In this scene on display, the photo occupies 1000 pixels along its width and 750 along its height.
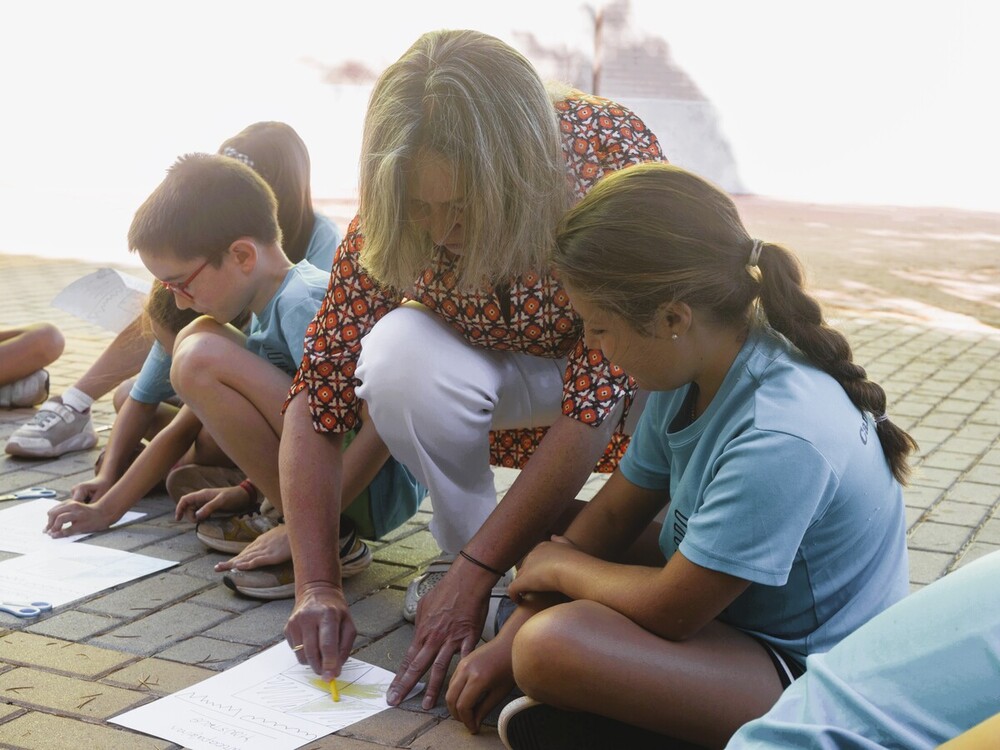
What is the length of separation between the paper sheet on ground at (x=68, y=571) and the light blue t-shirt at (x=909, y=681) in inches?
65.4

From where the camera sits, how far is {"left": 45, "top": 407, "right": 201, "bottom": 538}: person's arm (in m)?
2.88

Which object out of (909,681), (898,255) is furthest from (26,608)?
(898,255)

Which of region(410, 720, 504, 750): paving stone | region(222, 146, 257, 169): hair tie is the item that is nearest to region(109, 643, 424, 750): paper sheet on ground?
region(410, 720, 504, 750): paving stone

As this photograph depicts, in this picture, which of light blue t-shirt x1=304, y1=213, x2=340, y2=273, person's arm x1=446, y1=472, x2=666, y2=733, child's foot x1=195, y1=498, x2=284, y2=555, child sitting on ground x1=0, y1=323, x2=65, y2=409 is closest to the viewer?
person's arm x1=446, y1=472, x2=666, y2=733

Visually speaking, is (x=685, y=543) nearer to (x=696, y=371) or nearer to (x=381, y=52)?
(x=696, y=371)

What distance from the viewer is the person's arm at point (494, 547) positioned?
2061 mm

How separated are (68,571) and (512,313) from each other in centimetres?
115

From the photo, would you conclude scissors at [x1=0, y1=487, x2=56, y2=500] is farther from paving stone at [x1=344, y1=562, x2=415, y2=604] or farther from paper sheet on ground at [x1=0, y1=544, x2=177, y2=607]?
paving stone at [x1=344, y1=562, x2=415, y2=604]

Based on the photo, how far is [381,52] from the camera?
13.1 metres

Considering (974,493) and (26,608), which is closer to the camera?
(26,608)

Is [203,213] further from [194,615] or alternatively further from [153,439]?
[194,615]

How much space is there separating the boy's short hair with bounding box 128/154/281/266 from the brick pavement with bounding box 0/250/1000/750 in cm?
71

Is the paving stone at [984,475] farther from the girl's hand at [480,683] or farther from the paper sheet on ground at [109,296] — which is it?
the paper sheet on ground at [109,296]

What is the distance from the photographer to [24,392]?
415 cm
